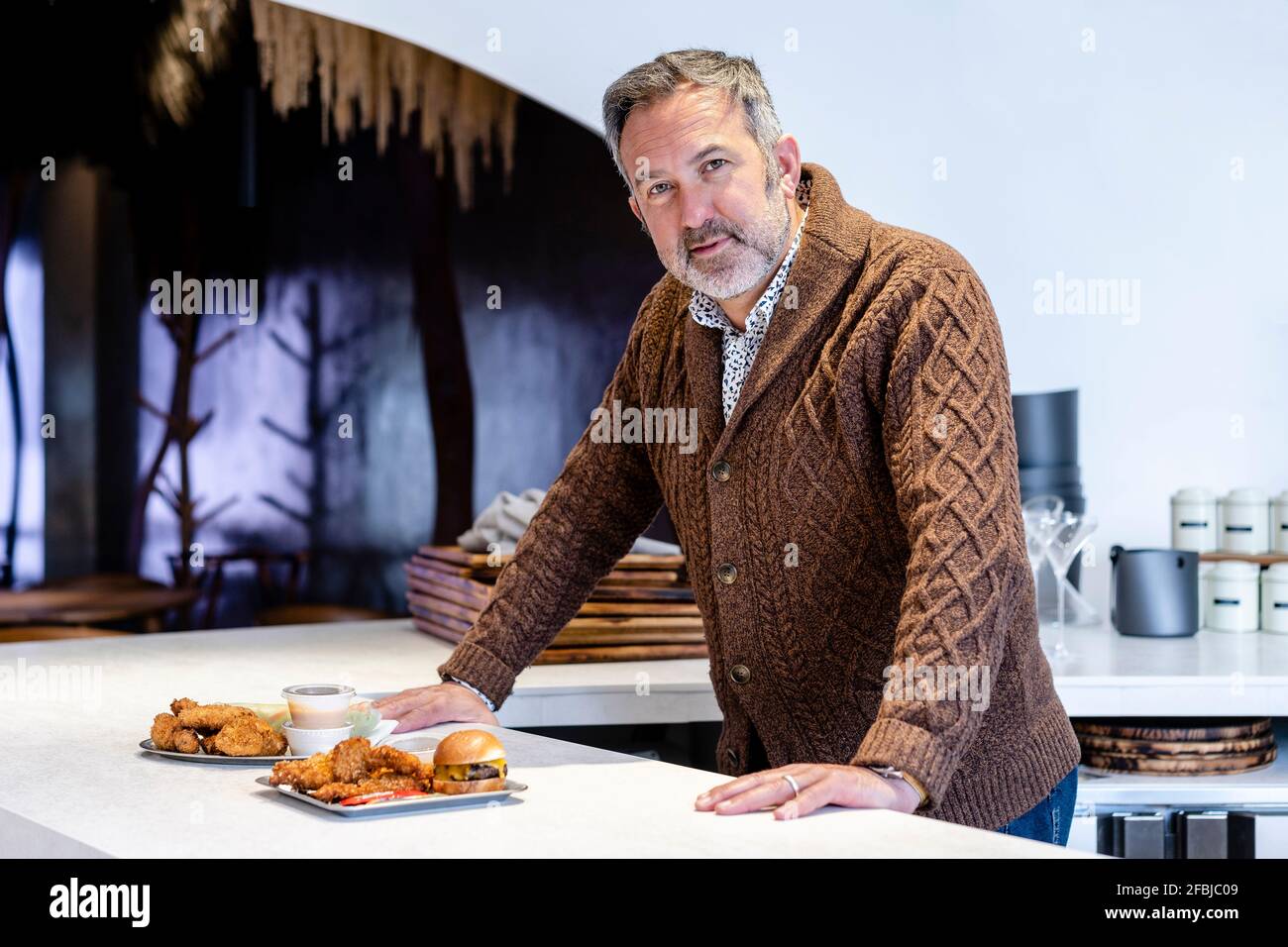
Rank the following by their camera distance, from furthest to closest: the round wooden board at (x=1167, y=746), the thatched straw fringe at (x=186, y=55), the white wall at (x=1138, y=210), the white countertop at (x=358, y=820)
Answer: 1. the white wall at (x=1138, y=210)
2. the thatched straw fringe at (x=186, y=55)
3. the round wooden board at (x=1167, y=746)
4. the white countertop at (x=358, y=820)

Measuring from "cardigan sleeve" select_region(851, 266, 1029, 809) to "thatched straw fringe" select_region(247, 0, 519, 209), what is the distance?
164cm

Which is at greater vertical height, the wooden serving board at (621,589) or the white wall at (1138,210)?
the white wall at (1138,210)

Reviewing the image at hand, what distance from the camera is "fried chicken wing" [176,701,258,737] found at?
1.58 m

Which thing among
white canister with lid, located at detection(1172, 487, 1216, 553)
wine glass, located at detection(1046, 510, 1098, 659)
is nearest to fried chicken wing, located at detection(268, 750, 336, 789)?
wine glass, located at detection(1046, 510, 1098, 659)

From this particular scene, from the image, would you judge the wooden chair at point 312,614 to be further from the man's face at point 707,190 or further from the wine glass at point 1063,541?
the man's face at point 707,190

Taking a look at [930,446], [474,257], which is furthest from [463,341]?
[930,446]

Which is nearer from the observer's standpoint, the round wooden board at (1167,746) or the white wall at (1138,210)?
the round wooden board at (1167,746)

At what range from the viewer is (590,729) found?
2.43 metres

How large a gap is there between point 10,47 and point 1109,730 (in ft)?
7.47

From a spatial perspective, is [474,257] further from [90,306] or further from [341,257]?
[90,306]

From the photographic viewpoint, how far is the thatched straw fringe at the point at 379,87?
114 inches

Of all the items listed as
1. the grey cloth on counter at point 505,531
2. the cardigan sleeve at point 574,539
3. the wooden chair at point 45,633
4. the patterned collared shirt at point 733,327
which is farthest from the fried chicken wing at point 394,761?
the wooden chair at point 45,633

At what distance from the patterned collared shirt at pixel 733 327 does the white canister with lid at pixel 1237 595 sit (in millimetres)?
1570

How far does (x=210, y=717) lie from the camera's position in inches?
62.5
